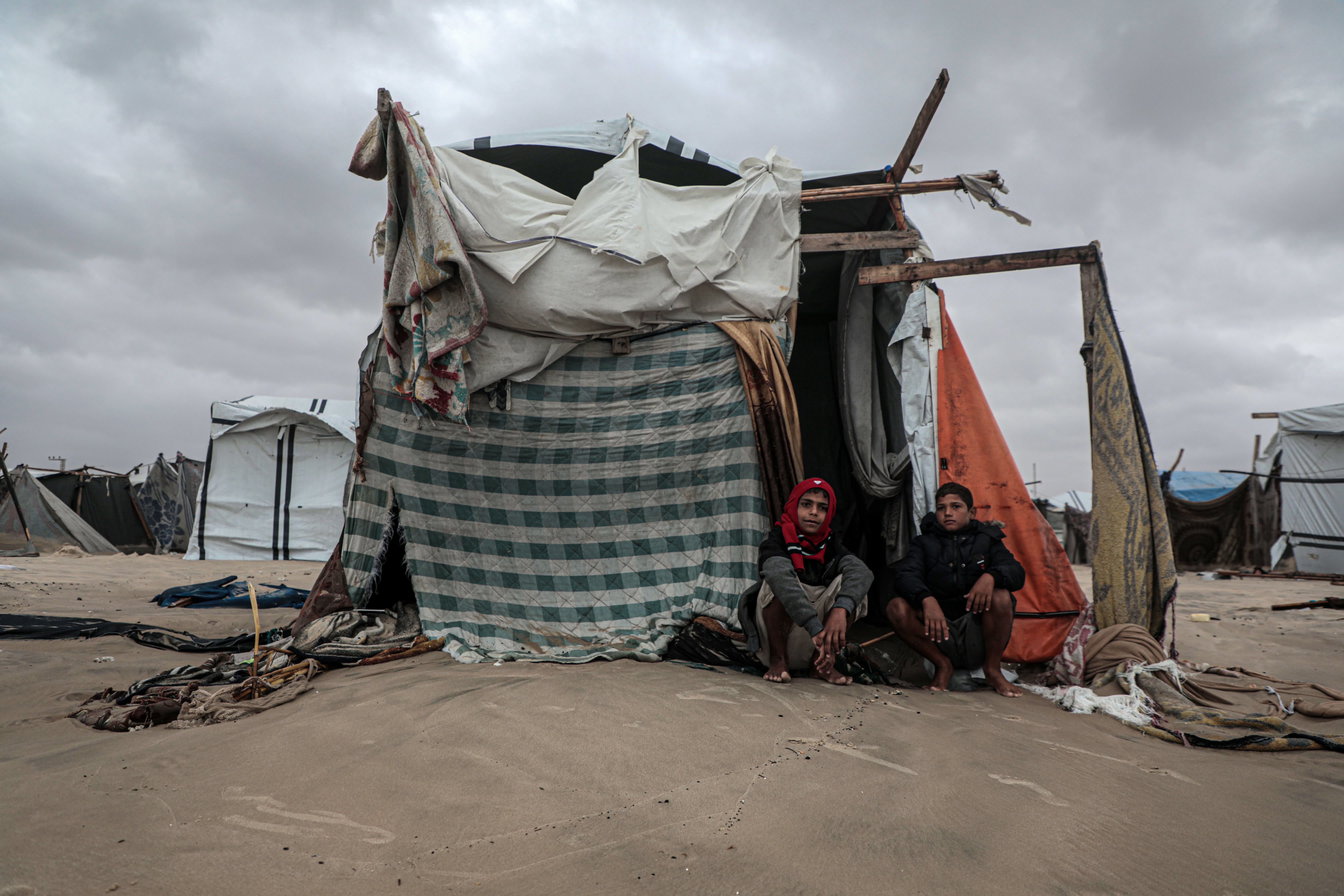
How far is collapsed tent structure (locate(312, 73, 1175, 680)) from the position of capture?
3.62 meters

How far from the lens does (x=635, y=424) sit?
3.94 meters

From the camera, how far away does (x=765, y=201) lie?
408cm

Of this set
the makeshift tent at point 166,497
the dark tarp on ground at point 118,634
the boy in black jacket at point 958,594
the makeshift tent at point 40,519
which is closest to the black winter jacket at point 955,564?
the boy in black jacket at point 958,594

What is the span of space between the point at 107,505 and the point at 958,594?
17.0 m

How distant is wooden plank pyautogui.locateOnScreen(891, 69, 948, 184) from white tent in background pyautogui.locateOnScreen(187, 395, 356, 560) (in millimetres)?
8772

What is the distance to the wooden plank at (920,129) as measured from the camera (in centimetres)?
376

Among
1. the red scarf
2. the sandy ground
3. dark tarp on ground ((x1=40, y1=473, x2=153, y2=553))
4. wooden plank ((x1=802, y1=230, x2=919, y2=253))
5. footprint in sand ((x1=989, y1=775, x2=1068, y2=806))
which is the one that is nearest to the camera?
the sandy ground

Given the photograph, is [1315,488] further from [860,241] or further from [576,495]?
[576,495]

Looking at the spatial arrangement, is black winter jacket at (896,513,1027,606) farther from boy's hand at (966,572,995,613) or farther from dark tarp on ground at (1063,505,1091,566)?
dark tarp on ground at (1063,505,1091,566)

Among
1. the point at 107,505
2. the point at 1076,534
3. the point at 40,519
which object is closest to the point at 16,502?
the point at 40,519

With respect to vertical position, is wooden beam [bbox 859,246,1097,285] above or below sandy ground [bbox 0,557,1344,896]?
above

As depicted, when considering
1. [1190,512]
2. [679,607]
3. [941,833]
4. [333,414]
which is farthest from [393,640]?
[1190,512]

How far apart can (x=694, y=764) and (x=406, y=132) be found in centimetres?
301

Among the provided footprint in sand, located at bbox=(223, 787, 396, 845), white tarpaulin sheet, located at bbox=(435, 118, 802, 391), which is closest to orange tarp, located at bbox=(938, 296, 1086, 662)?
white tarpaulin sheet, located at bbox=(435, 118, 802, 391)
